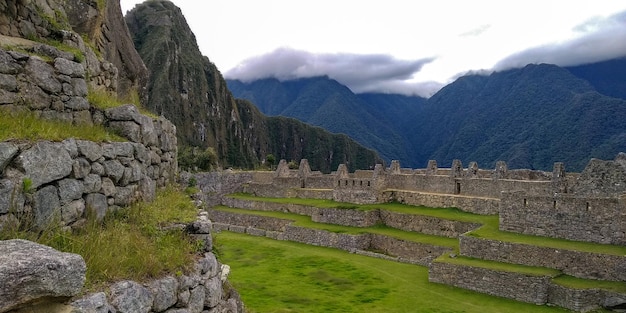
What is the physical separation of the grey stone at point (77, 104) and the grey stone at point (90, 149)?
81 centimetres

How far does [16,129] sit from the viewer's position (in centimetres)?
455

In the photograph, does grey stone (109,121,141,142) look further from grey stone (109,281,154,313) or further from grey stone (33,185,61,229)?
grey stone (109,281,154,313)

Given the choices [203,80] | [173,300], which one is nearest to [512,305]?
[173,300]

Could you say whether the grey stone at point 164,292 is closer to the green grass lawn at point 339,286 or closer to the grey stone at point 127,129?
the grey stone at point 127,129

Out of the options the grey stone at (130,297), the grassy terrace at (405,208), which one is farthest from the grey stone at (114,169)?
the grassy terrace at (405,208)

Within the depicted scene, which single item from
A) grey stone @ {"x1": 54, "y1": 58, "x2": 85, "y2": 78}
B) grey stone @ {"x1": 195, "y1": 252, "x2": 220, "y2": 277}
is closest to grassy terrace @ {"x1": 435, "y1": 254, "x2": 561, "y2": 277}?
grey stone @ {"x1": 195, "y1": 252, "x2": 220, "y2": 277}

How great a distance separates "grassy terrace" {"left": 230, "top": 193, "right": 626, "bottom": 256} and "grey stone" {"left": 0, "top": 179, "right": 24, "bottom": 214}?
53.1 feet

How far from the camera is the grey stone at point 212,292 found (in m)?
5.69

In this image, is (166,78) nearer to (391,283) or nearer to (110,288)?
(391,283)

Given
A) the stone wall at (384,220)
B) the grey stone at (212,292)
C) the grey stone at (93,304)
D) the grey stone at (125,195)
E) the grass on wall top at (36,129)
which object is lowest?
the stone wall at (384,220)

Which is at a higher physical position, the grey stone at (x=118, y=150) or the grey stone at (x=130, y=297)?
the grey stone at (x=118, y=150)

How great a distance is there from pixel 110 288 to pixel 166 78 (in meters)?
165

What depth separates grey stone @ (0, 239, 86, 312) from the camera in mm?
3004

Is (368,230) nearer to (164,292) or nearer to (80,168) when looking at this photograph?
(164,292)
